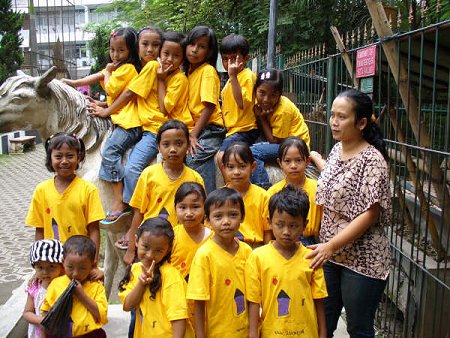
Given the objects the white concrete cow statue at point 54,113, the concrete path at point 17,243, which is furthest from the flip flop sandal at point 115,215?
the concrete path at point 17,243

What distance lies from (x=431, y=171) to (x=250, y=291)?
1752 mm

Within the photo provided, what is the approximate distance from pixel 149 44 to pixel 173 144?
1172 mm

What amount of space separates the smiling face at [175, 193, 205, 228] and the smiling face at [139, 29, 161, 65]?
158 cm

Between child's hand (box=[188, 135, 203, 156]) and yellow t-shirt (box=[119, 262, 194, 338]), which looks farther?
child's hand (box=[188, 135, 203, 156])

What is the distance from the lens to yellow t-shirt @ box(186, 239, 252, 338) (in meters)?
2.42

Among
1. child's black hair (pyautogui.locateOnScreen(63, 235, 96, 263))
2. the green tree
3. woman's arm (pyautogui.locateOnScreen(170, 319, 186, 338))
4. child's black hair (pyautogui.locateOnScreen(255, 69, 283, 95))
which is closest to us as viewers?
woman's arm (pyautogui.locateOnScreen(170, 319, 186, 338))

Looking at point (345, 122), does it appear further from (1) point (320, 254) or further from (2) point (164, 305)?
(2) point (164, 305)

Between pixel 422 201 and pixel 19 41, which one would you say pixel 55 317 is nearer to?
pixel 422 201

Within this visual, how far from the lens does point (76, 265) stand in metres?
2.60

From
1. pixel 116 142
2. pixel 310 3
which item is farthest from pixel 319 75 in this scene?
pixel 310 3

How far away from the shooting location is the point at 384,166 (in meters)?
2.47

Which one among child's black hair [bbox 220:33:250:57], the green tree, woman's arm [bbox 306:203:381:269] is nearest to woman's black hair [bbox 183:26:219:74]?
child's black hair [bbox 220:33:250:57]

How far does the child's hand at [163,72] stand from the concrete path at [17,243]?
198cm

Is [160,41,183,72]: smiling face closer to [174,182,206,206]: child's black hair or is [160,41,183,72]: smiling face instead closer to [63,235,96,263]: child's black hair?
[174,182,206,206]: child's black hair
